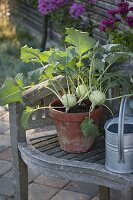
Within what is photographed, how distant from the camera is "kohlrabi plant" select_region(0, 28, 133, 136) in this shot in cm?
269

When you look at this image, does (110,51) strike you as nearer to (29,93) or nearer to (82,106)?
(82,106)

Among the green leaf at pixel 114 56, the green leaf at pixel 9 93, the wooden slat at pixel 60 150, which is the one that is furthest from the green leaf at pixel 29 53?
the wooden slat at pixel 60 150

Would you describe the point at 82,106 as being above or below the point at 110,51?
below

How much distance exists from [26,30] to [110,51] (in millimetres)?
6982

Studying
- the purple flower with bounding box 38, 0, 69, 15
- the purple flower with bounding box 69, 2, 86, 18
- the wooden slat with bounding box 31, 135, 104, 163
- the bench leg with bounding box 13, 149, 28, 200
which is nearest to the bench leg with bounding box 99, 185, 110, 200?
the wooden slat with bounding box 31, 135, 104, 163

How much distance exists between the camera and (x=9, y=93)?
286cm

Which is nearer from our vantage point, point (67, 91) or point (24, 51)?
point (24, 51)

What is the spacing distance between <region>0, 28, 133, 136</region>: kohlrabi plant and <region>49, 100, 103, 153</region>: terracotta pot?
55mm

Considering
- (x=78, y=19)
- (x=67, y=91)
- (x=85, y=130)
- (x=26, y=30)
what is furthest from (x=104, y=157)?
(x=26, y=30)

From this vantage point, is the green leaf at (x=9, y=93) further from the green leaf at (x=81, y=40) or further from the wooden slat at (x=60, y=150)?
the green leaf at (x=81, y=40)

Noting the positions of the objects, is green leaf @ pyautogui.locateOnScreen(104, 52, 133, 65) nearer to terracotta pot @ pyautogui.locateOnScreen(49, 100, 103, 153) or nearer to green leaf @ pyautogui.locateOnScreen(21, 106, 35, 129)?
terracotta pot @ pyautogui.locateOnScreen(49, 100, 103, 153)

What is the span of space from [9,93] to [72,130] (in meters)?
0.43

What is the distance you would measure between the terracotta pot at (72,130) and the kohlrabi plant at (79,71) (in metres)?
0.05

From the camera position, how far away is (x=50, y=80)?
2.90 meters
